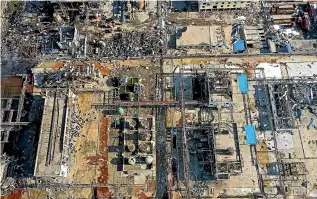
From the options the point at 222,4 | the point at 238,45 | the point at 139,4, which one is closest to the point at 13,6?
the point at 139,4

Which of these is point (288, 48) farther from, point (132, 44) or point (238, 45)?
point (132, 44)

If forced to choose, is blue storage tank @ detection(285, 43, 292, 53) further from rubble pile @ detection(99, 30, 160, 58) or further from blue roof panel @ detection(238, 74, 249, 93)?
rubble pile @ detection(99, 30, 160, 58)

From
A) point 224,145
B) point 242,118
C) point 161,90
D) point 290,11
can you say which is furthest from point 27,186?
point 290,11

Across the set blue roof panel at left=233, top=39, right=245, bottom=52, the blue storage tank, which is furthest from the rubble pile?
the blue storage tank

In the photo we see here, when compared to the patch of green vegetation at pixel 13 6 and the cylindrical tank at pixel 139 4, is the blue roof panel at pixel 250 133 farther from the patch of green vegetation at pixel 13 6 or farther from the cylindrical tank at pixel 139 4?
the patch of green vegetation at pixel 13 6

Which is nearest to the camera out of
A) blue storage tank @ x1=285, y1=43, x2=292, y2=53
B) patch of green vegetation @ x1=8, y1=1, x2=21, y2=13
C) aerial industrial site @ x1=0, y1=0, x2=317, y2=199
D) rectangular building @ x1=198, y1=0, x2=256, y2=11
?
aerial industrial site @ x1=0, y1=0, x2=317, y2=199
